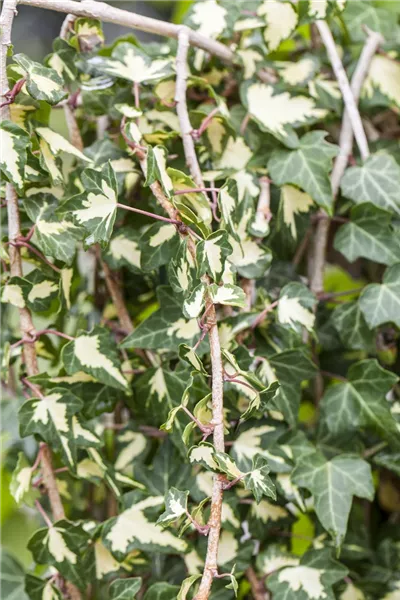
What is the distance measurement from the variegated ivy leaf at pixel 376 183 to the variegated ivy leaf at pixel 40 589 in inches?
20.2

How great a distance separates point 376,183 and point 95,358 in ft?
1.22

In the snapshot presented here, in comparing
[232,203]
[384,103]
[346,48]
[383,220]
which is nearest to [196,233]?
[232,203]

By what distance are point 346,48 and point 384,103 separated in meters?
0.14

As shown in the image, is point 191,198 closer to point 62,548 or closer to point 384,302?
point 384,302

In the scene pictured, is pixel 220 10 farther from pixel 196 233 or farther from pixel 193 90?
pixel 196 233

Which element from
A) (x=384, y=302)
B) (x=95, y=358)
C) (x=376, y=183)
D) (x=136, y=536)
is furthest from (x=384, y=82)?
(x=136, y=536)

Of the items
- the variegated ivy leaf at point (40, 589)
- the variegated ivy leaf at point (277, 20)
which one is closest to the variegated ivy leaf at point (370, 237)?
the variegated ivy leaf at point (277, 20)

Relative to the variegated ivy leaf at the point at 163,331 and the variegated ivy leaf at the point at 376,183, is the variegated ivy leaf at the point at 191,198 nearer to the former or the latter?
the variegated ivy leaf at the point at 163,331

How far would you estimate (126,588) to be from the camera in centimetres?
61

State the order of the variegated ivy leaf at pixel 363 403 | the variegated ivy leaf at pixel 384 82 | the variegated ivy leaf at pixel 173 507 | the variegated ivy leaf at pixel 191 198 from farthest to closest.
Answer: the variegated ivy leaf at pixel 384 82
the variegated ivy leaf at pixel 363 403
the variegated ivy leaf at pixel 191 198
the variegated ivy leaf at pixel 173 507

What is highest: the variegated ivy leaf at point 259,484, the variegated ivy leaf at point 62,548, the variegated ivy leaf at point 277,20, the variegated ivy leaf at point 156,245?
the variegated ivy leaf at point 277,20

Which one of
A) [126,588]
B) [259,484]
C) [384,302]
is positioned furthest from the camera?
[384,302]

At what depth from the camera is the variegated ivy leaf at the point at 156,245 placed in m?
0.65

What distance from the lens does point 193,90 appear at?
30.9 inches
